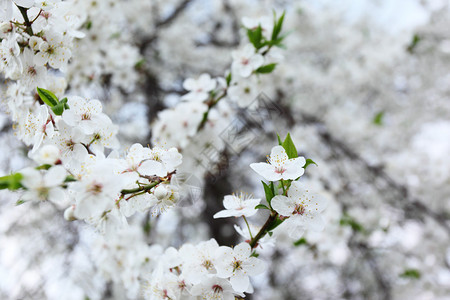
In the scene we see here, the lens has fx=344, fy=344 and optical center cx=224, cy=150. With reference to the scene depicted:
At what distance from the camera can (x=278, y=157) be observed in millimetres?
921

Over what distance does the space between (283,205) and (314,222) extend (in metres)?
0.12

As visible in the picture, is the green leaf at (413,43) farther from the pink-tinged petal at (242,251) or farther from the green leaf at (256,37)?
the pink-tinged petal at (242,251)

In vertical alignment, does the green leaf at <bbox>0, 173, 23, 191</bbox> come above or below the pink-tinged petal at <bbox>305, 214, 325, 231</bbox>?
above

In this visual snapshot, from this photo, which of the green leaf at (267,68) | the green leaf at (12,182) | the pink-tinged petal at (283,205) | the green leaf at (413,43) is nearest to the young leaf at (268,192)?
the pink-tinged petal at (283,205)

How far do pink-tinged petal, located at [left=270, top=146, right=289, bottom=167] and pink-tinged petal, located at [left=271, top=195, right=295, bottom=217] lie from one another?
90 mm

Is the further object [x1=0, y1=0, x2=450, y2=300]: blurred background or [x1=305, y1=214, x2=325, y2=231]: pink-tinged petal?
[x1=0, y1=0, x2=450, y2=300]: blurred background

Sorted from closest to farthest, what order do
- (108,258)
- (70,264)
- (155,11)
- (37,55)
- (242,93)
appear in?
(37,55) → (242,93) → (108,258) → (70,264) → (155,11)

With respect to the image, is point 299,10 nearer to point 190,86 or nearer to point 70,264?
point 190,86

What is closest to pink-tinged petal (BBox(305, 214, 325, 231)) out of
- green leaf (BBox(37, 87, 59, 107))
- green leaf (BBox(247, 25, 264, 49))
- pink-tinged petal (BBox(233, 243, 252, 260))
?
pink-tinged petal (BBox(233, 243, 252, 260))

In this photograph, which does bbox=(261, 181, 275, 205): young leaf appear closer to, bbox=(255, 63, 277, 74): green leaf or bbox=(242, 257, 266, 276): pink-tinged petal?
bbox=(242, 257, 266, 276): pink-tinged petal

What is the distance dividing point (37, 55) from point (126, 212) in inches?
23.3

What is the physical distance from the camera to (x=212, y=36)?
524 centimetres

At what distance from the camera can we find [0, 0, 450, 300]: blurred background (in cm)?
309

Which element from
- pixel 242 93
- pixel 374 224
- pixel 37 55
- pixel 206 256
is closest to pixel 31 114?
pixel 37 55
